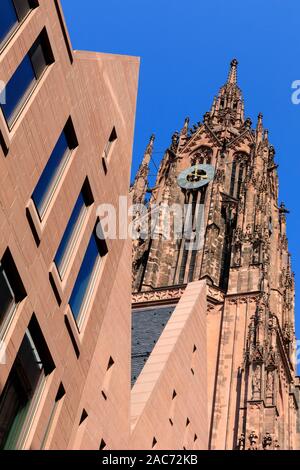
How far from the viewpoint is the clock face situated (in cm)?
5134

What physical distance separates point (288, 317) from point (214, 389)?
11.8 metres

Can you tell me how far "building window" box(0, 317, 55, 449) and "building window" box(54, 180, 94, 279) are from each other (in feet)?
4.43

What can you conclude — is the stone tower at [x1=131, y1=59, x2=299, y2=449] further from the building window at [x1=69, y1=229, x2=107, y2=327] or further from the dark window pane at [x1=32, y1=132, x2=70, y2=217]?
the dark window pane at [x1=32, y1=132, x2=70, y2=217]

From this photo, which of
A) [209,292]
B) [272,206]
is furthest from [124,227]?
[272,206]

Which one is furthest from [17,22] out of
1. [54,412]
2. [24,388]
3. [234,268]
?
[234,268]

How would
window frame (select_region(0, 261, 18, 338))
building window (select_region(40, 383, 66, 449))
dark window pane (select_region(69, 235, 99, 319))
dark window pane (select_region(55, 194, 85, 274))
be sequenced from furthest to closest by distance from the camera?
dark window pane (select_region(69, 235, 99, 319)), dark window pane (select_region(55, 194, 85, 274)), building window (select_region(40, 383, 66, 449)), window frame (select_region(0, 261, 18, 338))

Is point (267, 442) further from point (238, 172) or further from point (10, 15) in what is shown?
point (238, 172)

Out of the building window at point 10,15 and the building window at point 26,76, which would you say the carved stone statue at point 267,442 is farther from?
the building window at point 10,15

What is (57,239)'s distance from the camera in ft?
39.3

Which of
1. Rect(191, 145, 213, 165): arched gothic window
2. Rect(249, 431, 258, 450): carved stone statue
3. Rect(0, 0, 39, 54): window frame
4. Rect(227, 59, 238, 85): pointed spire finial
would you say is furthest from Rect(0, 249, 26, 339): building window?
Rect(227, 59, 238, 85): pointed spire finial

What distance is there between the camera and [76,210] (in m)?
13.1

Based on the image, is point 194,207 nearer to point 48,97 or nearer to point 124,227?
point 124,227

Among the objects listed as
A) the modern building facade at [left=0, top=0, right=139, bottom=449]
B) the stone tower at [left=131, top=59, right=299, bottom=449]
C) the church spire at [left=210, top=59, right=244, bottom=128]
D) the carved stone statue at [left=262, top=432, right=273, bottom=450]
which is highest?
the church spire at [left=210, top=59, right=244, bottom=128]

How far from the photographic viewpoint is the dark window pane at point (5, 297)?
10.3 m
